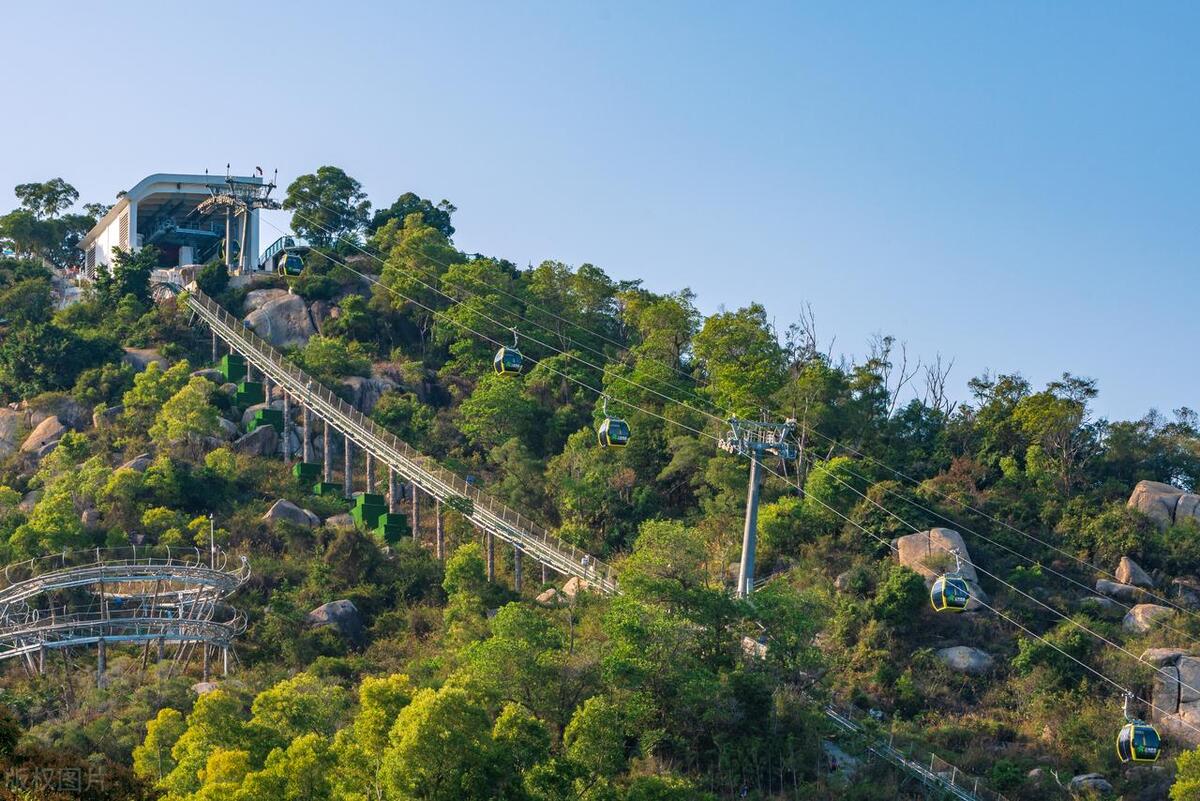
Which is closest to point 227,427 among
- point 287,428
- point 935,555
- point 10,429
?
point 287,428

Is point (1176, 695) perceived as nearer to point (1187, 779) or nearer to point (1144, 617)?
point (1144, 617)

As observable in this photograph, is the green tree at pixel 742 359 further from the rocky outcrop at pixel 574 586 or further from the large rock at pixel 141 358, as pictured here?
the large rock at pixel 141 358

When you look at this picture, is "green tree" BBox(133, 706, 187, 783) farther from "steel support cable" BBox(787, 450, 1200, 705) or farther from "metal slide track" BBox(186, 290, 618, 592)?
"steel support cable" BBox(787, 450, 1200, 705)

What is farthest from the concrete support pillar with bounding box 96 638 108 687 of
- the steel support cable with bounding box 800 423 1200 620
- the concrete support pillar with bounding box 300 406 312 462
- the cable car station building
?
the cable car station building

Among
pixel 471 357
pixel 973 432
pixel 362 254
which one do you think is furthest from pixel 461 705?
pixel 362 254

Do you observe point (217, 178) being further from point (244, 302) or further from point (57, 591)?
point (57, 591)

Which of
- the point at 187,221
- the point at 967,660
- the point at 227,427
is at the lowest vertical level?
the point at 967,660

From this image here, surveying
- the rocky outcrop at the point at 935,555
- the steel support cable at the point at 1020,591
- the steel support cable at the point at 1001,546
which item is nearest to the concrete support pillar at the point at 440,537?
the steel support cable at the point at 1020,591
